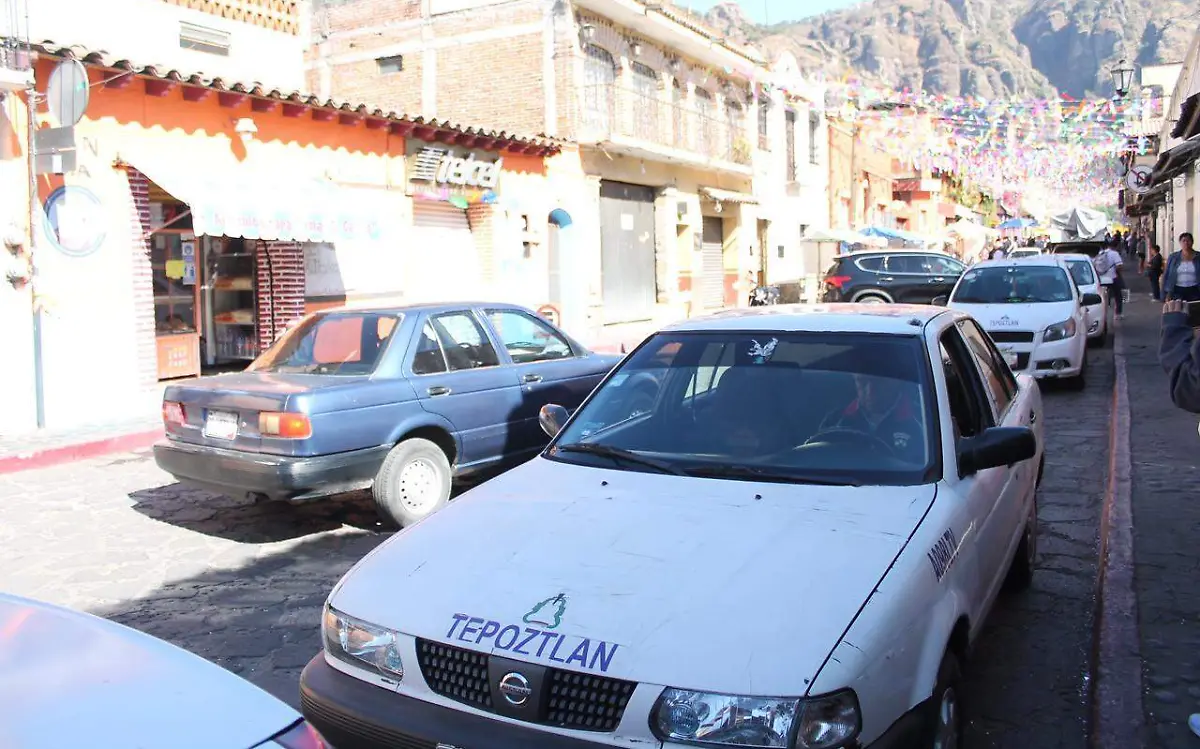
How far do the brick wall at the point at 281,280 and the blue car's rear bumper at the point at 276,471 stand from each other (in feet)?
25.6

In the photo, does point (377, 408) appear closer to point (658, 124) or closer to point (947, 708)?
point (947, 708)

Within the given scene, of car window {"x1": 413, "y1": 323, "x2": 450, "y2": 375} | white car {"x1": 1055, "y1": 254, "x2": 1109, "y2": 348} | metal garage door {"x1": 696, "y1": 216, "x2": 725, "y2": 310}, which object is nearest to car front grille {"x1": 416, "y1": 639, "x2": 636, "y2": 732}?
car window {"x1": 413, "y1": 323, "x2": 450, "y2": 375}

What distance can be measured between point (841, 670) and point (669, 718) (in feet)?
1.38

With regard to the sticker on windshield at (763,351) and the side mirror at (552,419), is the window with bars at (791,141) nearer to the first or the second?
the side mirror at (552,419)

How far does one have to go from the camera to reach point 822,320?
4223mm

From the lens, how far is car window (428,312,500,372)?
23.6ft

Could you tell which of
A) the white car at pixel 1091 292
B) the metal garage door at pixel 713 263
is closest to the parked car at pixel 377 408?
the white car at pixel 1091 292

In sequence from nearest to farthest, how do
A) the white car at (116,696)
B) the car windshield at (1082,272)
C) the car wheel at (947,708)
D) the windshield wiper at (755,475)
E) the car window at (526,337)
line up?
the white car at (116,696), the car wheel at (947,708), the windshield wiper at (755,475), the car window at (526,337), the car windshield at (1082,272)

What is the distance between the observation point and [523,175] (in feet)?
64.1

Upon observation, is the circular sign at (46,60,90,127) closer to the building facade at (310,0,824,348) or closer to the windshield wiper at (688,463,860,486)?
the windshield wiper at (688,463,860,486)

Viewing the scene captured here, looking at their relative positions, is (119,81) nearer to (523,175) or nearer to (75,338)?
(75,338)

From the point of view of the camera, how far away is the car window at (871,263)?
2172 centimetres

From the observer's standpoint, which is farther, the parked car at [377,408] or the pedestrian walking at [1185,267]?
the pedestrian walking at [1185,267]

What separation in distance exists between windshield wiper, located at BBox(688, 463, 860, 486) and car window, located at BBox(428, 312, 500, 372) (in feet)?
12.5
